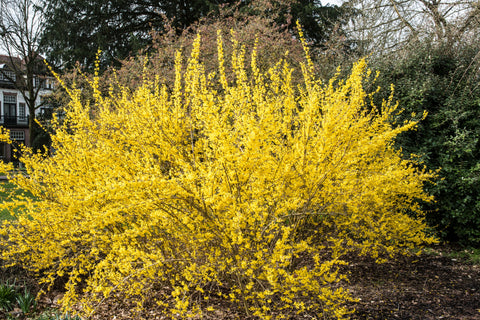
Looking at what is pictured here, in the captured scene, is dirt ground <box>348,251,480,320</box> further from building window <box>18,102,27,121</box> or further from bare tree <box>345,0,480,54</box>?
building window <box>18,102,27,121</box>

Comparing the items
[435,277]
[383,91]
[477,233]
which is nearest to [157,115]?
[435,277]

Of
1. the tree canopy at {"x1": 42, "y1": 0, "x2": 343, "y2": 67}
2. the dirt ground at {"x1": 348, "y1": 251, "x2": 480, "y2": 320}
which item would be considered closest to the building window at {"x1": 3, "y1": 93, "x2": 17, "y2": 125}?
→ the tree canopy at {"x1": 42, "y1": 0, "x2": 343, "y2": 67}

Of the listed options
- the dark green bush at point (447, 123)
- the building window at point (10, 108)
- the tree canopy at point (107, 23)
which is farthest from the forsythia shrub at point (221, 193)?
the building window at point (10, 108)

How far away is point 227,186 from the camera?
8.66 ft

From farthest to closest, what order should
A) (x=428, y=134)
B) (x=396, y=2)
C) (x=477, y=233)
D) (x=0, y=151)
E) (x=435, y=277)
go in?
(x=0, y=151) < (x=396, y=2) < (x=428, y=134) < (x=477, y=233) < (x=435, y=277)

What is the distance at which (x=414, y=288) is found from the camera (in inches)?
162

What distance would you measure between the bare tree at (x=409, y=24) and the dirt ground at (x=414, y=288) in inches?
148

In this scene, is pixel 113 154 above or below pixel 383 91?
below

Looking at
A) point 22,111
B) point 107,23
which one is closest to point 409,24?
point 107,23

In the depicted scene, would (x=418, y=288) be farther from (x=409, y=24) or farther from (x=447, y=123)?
(x=409, y=24)

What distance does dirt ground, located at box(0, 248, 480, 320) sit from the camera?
3461 mm

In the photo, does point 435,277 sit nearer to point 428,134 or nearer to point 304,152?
point 428,134

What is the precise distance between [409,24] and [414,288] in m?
4.95

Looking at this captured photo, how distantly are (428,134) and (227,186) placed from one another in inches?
181
